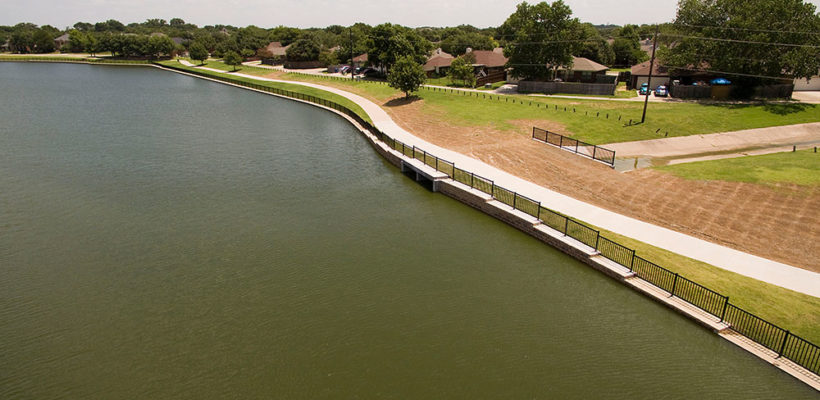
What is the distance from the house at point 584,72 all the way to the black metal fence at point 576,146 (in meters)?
31.3

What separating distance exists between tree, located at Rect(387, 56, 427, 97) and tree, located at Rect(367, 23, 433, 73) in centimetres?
1777

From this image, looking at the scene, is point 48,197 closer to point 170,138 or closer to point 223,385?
point 170,138

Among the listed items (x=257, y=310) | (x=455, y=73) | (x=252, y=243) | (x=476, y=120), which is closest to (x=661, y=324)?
(x=257, y=310)

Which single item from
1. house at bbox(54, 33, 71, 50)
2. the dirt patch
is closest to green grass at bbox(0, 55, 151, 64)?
house at bbox(54, 33, 71, 50)

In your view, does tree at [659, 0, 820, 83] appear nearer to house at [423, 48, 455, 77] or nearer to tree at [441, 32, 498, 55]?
house at [423, 48, 455, 77]

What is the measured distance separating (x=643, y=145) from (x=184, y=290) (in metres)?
38.0

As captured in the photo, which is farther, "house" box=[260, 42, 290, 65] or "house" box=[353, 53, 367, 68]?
"house" box=[260, 42, 290, 65]

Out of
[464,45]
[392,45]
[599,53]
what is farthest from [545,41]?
[464,45]

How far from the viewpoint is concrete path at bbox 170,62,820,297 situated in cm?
1948

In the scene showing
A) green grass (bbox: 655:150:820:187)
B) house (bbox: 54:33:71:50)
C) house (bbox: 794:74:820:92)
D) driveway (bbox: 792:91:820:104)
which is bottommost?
green grass (bbox: 655:150:820:187)

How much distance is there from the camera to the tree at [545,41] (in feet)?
204

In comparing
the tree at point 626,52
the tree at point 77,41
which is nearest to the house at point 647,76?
the tree at point 626,52

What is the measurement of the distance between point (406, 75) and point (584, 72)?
28796 mm

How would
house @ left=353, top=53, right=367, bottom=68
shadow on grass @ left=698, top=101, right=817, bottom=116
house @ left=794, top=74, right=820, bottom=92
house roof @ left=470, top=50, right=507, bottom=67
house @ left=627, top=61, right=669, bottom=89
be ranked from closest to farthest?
shadow on grass @ left=698, top=101, right=817, bottom=116 < house @ left=794, top=74, right=820, bottom=92 < house @ left=627, top=61, right=669, bottom=89 < house roof @ left=470, top=50, right=507, bottom=67 < house @ left=353, top=53, right=367, bottom=68
